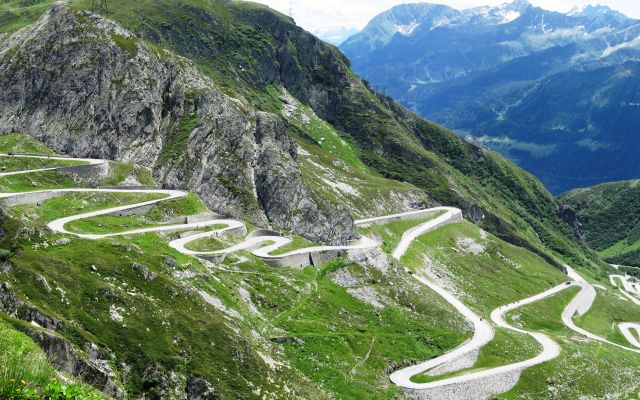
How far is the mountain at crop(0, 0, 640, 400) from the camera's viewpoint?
62.2m

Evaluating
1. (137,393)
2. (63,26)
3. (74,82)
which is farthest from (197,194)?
(137,393)

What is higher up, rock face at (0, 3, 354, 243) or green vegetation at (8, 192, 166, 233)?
rock face at (0, 3, 354, 243)

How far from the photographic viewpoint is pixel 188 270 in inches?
3349

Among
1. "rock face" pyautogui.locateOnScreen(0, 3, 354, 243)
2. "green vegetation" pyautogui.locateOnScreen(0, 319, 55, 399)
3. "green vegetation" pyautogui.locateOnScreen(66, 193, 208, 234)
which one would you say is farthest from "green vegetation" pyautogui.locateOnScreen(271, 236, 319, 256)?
"green vegetation" pyautogui.locateOnScreen(0, 319, 55, 399)

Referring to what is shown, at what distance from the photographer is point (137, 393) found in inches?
2322

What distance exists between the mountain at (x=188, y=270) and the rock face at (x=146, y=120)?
1.38 feet

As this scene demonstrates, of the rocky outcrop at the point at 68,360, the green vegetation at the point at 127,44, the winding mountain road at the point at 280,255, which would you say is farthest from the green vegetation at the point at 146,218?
the green vegetation at the point at 127,44

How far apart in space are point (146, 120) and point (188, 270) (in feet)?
258

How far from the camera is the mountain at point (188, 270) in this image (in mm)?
62219

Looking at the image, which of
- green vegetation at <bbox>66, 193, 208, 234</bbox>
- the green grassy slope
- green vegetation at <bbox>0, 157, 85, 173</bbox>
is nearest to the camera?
green vegetation at <bbox>66, 193, 208, 234</bbox>

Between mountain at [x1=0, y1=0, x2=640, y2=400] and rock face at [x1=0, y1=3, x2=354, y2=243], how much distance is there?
1.38ft

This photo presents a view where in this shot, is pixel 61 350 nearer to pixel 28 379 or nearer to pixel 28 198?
pixel 28 379

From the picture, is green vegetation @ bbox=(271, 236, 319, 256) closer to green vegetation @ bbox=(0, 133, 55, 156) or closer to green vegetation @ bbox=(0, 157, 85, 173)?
green vegetation @ bbox=(0, 157, 85, 173)

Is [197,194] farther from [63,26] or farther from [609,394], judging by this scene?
[609,394]
